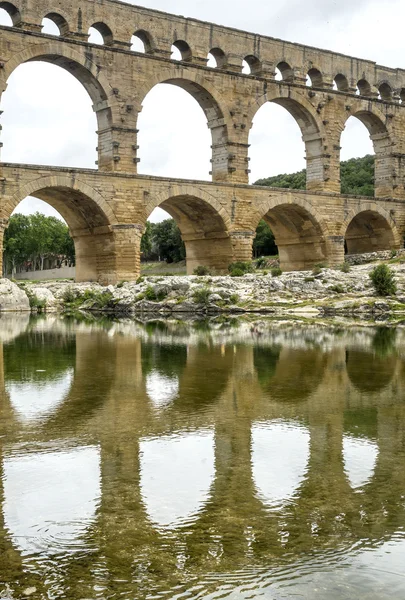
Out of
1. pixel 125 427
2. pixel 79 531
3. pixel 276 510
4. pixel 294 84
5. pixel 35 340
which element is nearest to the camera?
pixel 79 531

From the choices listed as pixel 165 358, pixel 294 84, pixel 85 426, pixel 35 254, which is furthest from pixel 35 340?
pixel 35 254

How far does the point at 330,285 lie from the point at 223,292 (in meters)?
3.59

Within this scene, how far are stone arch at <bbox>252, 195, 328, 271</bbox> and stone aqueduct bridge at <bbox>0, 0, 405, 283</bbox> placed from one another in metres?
0.05

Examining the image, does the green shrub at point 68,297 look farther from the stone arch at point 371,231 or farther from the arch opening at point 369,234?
the arch opening at point 369,234

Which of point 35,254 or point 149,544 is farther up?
point 35,254

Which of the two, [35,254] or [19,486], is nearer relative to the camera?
[19,486]

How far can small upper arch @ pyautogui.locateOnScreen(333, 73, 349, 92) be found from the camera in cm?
3777

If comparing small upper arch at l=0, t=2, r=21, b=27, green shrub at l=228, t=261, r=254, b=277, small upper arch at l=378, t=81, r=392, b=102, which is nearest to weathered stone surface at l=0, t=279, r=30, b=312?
green shrub at l=228, t=261, r=254, b=277

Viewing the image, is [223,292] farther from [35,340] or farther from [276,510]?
[276,510]

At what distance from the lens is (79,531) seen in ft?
13.4

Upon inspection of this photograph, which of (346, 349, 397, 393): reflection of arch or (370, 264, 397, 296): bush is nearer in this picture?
(346, 349, 397, 393): reflection of arch

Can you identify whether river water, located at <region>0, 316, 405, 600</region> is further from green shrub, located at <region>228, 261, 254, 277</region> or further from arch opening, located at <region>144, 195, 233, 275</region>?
arch opening, located at <region>144, 195, 233, 275</region>

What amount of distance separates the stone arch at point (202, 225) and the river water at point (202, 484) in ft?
72.2

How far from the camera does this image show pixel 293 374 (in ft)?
33.8
